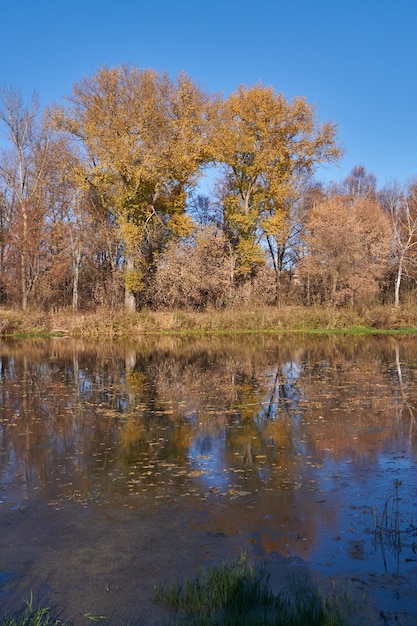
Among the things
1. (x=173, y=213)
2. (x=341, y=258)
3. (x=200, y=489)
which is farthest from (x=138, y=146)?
(x=200, y=489)

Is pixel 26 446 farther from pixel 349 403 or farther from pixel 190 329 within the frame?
pixel 190 329

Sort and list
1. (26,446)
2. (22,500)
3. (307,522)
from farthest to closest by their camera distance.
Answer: (26,446) → (22,500) → (307,522)

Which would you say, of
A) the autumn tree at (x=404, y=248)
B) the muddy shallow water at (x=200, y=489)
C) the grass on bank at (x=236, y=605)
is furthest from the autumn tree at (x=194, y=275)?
the grass on bank at (x=236, y=605)

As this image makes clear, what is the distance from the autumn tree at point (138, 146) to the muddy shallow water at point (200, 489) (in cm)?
1930

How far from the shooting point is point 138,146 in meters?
31.4

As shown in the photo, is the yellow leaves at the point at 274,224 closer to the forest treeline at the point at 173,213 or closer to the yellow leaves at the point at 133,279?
the forest treeline at the point at 173,213

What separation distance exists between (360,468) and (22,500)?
4.23 metres

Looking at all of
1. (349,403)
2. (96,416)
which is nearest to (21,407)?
(96,416)

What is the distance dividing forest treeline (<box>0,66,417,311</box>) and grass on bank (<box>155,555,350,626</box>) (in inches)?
1119

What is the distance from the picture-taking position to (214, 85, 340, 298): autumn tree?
35.0 meters

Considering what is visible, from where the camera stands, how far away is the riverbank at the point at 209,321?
99.6ft

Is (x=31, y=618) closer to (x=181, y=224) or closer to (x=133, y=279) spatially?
(x=133, y=279)

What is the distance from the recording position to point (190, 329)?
31.2m

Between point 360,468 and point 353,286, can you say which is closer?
point 360,468
